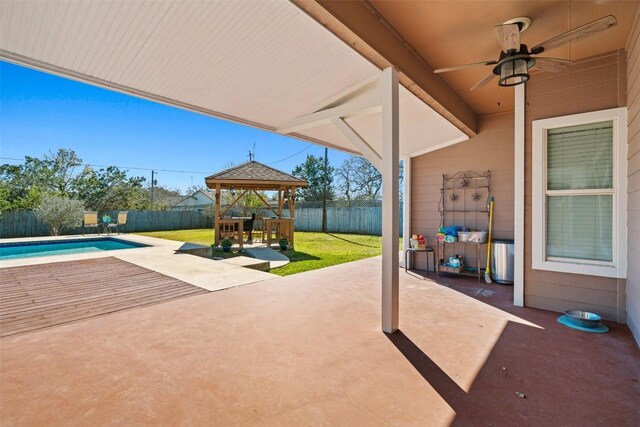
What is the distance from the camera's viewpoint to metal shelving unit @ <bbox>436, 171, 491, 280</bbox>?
5.45 metres

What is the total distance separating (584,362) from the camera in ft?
7.70

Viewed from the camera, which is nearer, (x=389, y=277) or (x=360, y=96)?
(x=389, y=277)

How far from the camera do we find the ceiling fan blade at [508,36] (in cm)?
249

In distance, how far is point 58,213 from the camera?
12.2m

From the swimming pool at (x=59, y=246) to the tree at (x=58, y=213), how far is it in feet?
7.65

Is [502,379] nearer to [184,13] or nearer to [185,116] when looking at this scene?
[184,13]

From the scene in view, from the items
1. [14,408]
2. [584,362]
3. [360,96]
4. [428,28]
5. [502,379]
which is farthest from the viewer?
[360,96]

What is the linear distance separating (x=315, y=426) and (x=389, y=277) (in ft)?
5.10

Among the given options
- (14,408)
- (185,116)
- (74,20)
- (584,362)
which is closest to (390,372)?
(584,362)

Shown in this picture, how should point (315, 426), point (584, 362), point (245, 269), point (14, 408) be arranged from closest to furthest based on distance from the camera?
1. point (315, 426)
2. point (14, 408)
3. point (584, 362)
4. point (245, 269)

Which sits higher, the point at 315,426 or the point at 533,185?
the point at 533,185

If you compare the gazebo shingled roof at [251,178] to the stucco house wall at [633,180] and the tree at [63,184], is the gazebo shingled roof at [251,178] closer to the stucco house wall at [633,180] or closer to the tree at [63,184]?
the stucco house wall at [633,180]

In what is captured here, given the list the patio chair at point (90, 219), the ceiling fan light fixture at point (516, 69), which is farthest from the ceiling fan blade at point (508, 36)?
the patio chair at point (90, 219)

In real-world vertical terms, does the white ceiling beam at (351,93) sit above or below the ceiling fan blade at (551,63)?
above
